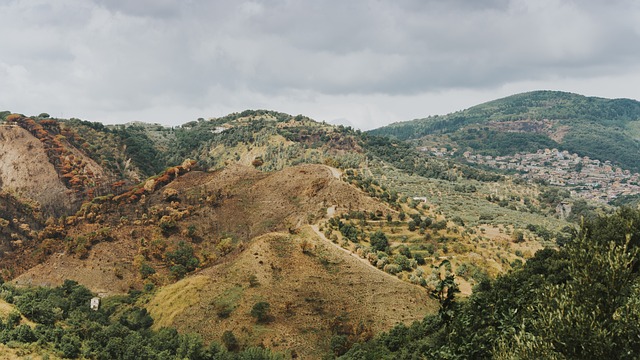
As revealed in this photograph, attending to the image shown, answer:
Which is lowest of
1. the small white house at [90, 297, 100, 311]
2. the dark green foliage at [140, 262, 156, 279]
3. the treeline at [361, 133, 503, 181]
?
the small white house at [90, 297, 100, 311]

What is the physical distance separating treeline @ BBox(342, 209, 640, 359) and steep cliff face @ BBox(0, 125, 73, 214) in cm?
9181

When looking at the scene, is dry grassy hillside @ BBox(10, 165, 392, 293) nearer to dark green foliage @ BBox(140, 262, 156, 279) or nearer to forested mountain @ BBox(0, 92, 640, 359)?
forested mountain @ BBox(0, 92, 640, 359)

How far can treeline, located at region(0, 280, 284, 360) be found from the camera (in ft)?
160

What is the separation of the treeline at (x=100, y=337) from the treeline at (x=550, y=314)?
1557 cm

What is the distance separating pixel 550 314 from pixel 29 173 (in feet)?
396

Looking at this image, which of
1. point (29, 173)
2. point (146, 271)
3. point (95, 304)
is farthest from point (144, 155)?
point (95, 304)

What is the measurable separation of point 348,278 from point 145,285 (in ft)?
113

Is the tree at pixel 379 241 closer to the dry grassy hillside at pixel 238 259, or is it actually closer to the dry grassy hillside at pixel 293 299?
the dry grassy hillside at pixel 238 259

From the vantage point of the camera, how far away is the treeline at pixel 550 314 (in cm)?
2397

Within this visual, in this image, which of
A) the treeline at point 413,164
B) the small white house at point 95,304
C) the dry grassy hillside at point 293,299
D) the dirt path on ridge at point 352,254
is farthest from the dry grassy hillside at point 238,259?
the treeline at point 413,164

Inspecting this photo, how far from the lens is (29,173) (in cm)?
11138

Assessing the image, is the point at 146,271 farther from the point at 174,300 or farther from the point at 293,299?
the point at 293,299

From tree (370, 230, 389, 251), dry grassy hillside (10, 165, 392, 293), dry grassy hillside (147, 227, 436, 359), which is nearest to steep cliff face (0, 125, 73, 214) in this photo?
Result: dry grassy hillside (10, 165, 392, 293)

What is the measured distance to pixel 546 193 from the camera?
13688cm
